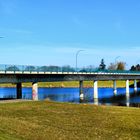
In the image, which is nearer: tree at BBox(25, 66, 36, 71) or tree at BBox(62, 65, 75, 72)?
tree at BBox(25, 66, 36, 71)

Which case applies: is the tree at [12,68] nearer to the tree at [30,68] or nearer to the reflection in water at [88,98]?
the tree at [30,68]

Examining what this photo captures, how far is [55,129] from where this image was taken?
23203 mm

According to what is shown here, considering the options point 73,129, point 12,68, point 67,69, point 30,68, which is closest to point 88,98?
point 67,69

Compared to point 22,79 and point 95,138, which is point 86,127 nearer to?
point 95,138

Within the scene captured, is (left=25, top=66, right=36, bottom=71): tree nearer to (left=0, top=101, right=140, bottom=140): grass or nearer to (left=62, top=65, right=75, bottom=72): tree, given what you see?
(left=62, top=65, right=75, bottom=72): tree

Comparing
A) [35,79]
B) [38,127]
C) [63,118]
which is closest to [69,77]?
[35,79]

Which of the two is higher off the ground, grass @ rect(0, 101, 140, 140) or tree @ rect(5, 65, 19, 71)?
tree @ rect(5, 65, 19, 71)

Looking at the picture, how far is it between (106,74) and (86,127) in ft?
260

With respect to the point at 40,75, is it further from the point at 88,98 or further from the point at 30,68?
the point at 88,98

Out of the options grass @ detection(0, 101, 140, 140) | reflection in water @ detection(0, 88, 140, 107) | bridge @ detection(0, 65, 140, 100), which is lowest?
reflection in water @ detection(0, 88, 140, 107)

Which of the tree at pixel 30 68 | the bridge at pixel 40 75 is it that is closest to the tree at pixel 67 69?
the bridge at pixel 40 75

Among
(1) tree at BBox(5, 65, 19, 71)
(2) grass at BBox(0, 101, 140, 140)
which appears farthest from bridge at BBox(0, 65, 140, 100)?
(2) grass at BBox(0, 101, 140, 140)

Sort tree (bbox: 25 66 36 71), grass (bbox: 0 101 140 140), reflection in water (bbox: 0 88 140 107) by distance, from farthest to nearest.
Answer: reflection in water (bbox: 0 88 140 107)
tree (bbox: 25 66 36 71)
grass (bbox: 0 101 140 140)

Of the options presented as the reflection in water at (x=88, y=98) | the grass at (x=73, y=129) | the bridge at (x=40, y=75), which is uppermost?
the bridge at (x=40, y=75)
